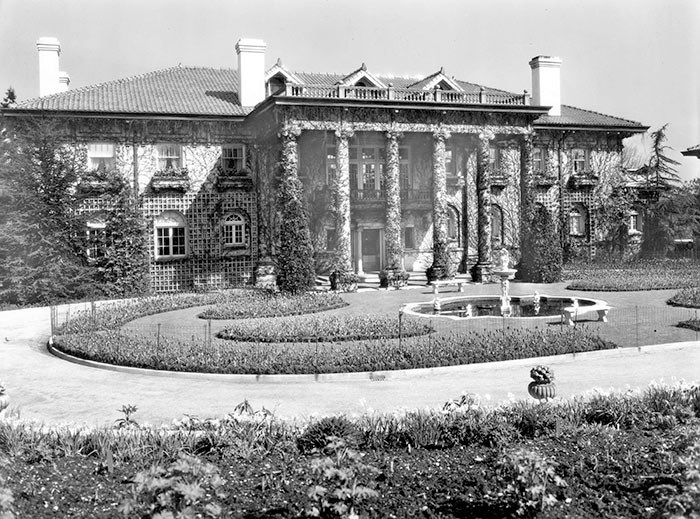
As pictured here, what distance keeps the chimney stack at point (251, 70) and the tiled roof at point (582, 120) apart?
16593 millimetres

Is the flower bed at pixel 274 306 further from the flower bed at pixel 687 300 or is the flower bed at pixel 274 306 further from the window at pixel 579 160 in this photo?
the window at pixel 579 160

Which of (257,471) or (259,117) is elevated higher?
(259,117)

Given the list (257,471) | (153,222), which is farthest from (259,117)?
(257,471)

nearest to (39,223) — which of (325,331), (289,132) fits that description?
(289,132)

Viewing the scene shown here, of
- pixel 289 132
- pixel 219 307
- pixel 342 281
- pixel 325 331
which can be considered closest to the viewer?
pixel 325 331

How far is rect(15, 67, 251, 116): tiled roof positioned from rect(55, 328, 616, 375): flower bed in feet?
67.2

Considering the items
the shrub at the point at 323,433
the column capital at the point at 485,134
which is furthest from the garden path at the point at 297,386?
the column capital at the point at 485,134

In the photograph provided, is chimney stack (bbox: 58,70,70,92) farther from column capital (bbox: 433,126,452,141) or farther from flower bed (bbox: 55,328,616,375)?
flower bed (bbox: 55,328,616,375)

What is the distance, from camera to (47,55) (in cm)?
3750

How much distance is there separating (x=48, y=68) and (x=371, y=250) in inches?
785

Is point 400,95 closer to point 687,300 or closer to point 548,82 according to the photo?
point 548,82

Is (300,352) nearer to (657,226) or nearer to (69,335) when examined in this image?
(69,335)

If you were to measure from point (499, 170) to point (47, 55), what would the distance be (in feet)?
84.5

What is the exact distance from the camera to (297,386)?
1290 cm
